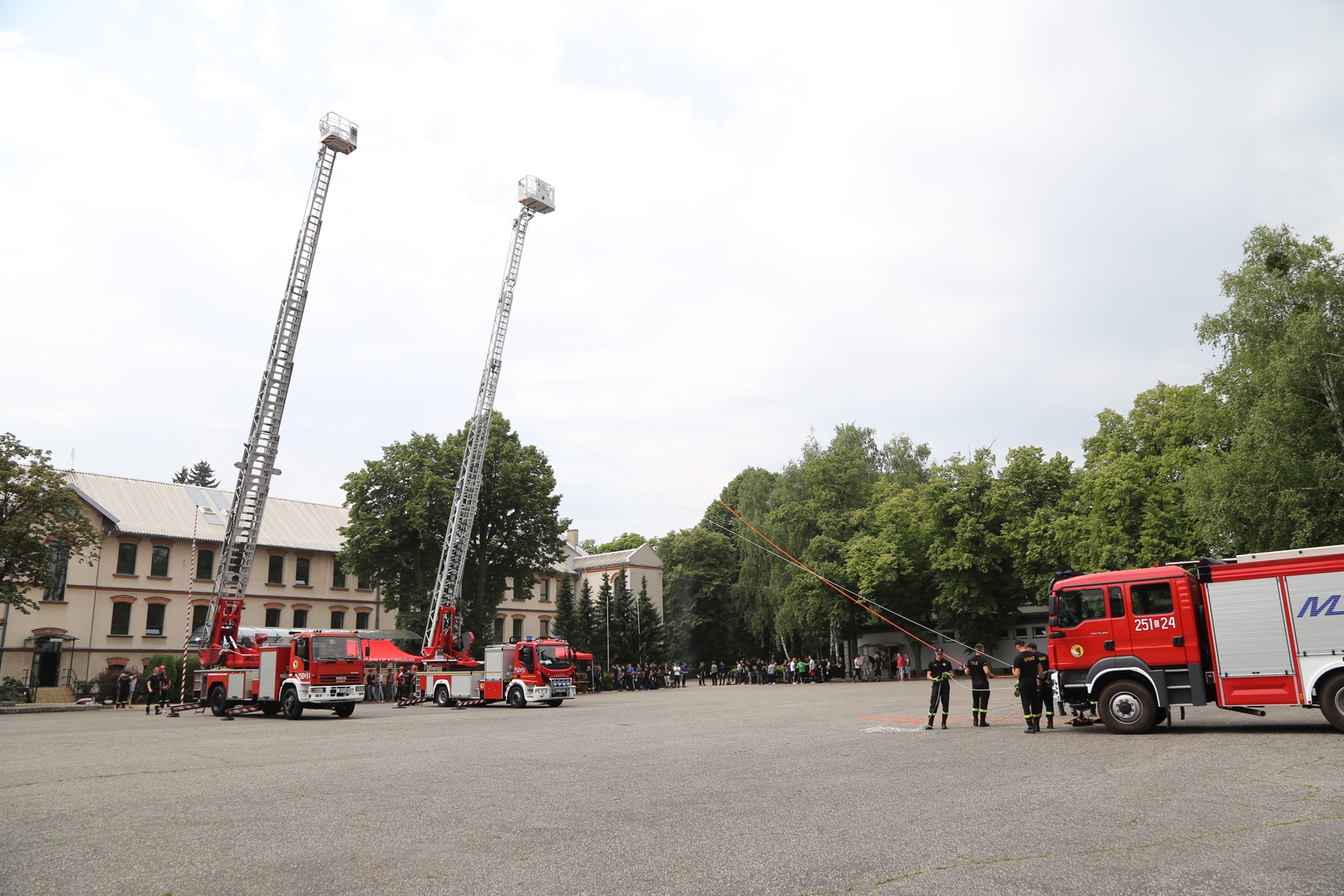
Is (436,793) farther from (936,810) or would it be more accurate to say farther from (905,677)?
(905,677)

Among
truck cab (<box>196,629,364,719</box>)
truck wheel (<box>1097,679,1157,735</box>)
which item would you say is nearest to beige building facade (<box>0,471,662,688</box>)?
truck cab (<box>196,629,364,719</box>)

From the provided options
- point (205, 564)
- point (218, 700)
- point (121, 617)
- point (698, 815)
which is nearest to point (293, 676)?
point (218, 700)

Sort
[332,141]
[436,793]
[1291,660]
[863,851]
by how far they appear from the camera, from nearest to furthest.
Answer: [863,851] → [436,793] → [1291,660] → [332,141]

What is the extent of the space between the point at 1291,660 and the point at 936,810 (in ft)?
33.2

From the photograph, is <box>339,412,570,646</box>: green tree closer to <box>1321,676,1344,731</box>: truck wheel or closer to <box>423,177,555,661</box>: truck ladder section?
<box>423,177,555,661</box>: truck ladder section

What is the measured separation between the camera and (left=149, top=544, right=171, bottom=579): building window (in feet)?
165

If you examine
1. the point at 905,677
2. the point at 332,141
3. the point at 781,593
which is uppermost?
the point at 332,141

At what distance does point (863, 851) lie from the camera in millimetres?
7188

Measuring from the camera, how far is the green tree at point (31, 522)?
34094 mm

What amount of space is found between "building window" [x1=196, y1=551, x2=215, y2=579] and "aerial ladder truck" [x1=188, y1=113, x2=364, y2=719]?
14652 millimetres

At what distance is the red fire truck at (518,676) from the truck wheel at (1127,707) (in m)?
19.5

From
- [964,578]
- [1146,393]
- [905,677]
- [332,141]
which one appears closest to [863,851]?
[332,141]

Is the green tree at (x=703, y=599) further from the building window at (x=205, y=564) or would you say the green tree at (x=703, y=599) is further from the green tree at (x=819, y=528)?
the building window at (x=205, y=564)

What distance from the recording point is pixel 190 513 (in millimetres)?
53594
